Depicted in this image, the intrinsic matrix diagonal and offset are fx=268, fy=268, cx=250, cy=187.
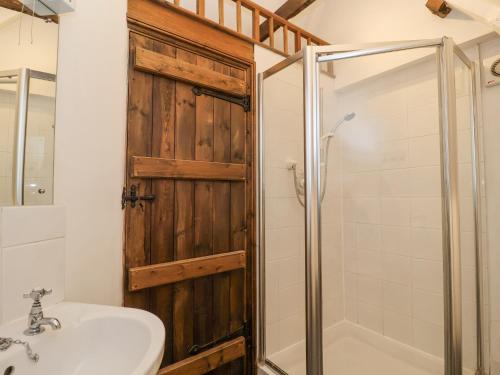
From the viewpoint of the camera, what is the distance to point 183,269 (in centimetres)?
127

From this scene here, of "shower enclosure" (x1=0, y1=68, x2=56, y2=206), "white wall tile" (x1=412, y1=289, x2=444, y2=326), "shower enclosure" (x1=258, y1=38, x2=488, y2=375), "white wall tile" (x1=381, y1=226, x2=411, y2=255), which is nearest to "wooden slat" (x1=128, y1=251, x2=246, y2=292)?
"shower enclosure" (x1=258, y1=38, x2=488, y2=375)

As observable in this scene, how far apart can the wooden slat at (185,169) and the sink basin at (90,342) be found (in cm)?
56

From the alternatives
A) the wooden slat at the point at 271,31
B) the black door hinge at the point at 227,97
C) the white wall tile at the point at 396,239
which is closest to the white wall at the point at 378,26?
the wooden slat at the point at 271,31

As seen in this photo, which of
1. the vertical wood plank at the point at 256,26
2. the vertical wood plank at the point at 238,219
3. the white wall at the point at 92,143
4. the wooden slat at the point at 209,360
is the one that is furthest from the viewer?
the vertical wood plank at the point at 256,26

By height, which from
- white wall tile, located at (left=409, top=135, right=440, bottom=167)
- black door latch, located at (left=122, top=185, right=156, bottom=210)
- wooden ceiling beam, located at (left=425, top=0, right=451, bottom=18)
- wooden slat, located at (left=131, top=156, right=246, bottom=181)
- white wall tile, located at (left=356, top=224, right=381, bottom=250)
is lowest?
white wall tile, located at (left=356, top=224, right=381, bottom=250)

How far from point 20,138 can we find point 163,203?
1.85ft

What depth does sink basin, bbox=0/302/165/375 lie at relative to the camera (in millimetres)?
721

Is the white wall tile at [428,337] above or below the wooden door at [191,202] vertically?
below

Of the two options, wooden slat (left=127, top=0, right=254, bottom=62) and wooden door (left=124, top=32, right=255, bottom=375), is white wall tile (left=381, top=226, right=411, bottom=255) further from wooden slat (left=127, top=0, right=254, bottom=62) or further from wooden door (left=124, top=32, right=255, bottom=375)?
wooden slat (left=127, top=0, right=254, bottom=62)

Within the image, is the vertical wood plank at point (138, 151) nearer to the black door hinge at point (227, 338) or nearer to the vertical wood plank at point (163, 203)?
the vertical wood plank at point (163, 203)

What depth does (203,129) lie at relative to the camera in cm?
139

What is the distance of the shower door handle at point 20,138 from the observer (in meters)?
0.85

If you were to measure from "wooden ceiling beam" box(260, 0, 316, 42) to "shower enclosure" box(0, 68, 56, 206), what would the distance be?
1542 mm

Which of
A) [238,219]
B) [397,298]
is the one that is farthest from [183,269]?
[397,298]
